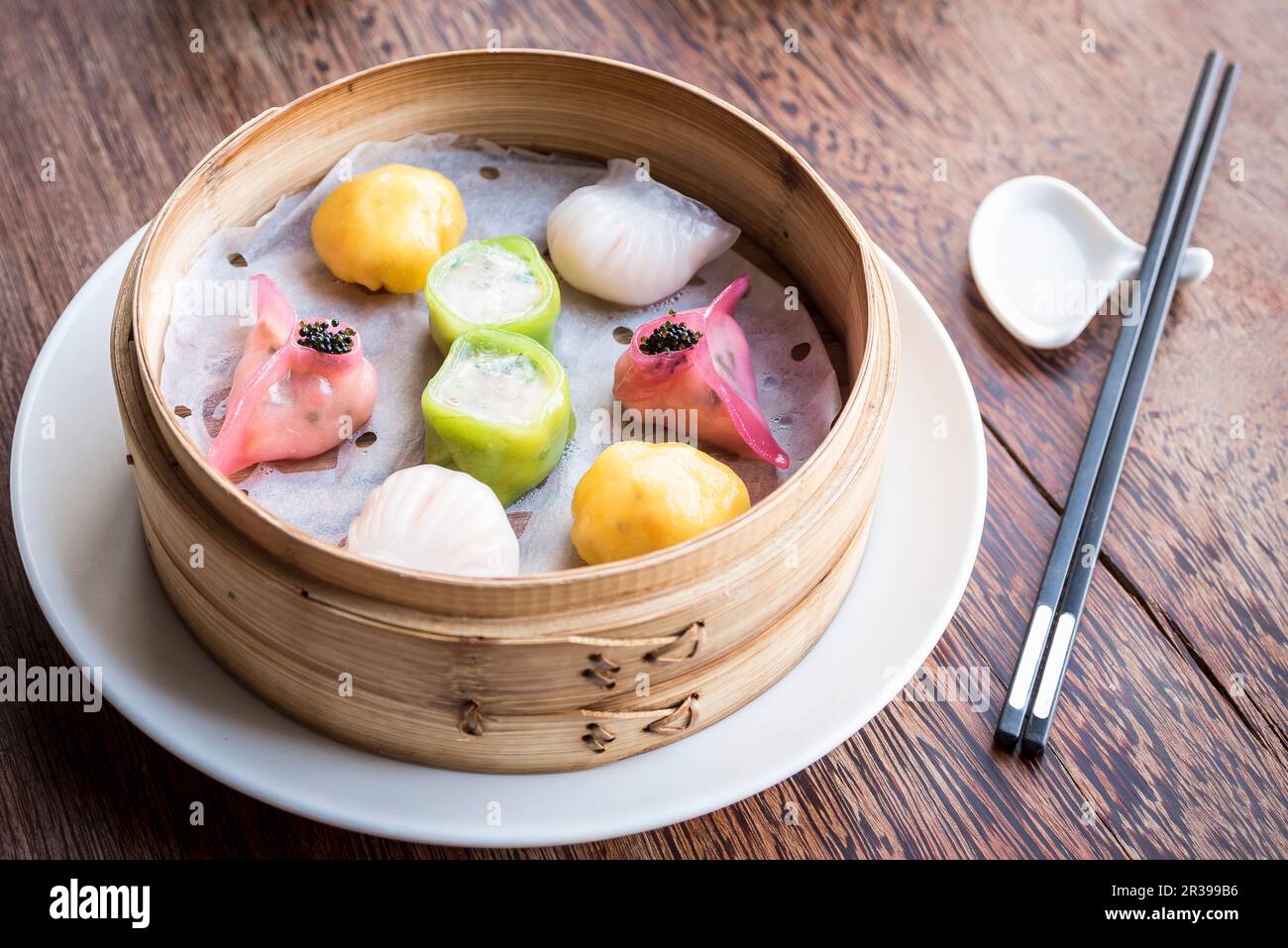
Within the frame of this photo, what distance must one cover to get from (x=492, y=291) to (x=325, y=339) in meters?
0.21

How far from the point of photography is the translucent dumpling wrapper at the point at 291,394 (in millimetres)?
1253

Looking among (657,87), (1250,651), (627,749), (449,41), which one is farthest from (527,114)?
(1250,651)

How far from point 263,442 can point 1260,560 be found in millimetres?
1201

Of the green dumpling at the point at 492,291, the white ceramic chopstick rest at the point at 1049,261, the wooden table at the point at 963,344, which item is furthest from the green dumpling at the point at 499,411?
the white ceramic chopstick rest at the point at 1049,261

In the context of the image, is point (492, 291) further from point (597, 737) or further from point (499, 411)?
point (597, 737)

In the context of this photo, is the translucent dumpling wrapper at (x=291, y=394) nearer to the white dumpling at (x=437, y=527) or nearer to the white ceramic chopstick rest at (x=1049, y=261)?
the white dumpling at (x=437, y=527)

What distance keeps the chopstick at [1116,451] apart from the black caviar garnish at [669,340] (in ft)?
1.77

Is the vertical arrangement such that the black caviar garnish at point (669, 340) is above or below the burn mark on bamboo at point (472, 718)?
above

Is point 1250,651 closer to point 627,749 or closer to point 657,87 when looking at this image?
point 627,749

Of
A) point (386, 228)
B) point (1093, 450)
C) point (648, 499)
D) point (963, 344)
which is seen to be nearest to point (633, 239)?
point (386, 228)

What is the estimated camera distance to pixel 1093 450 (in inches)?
60.7

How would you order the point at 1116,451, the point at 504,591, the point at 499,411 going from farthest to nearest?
the point at 1116,451
the point at 499,411
the point at 504,591

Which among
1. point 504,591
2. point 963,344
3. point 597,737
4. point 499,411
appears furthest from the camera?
point 963,344

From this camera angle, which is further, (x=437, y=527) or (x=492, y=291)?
(x=492, y=291)
